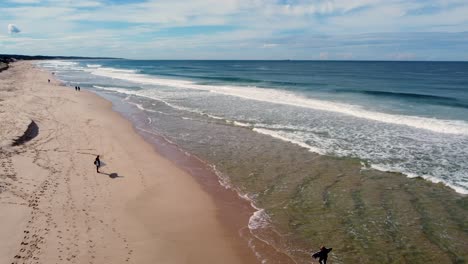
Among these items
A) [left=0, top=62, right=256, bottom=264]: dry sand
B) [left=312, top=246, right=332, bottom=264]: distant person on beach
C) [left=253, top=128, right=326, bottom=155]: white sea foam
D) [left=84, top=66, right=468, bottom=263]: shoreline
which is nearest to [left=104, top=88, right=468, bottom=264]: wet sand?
[left=84, top=66, right=468, bottom=263]: shoreline

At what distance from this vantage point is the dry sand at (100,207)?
31.7 ft

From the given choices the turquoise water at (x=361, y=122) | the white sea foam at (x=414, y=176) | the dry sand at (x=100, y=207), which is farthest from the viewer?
Answer: the turquoise water at (x=361, y=122)

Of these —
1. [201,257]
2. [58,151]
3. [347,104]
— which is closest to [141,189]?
[201,257]

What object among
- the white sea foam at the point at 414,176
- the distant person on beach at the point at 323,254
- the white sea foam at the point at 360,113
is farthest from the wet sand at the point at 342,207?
the white sea foam at the point at 360,113

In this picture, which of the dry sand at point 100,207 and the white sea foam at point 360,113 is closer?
the dry sand at point 100,207

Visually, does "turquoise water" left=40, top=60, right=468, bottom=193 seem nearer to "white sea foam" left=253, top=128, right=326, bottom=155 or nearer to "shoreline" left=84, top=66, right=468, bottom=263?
"white sea foam" left=253, top=128, right=326, bottom=155

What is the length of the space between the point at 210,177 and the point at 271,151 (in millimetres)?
4718

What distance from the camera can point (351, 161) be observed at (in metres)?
17.4

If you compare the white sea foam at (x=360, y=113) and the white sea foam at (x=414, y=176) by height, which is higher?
the white sea foam at (x=360, y=113)

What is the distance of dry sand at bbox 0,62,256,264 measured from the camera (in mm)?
9664

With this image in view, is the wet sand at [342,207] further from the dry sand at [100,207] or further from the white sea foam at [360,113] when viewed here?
the white sea foam at [360,113]

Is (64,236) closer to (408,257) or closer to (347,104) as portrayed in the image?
(408,257)

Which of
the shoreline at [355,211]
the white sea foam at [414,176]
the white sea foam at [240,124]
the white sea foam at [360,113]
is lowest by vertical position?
the shoreline at [355,211]

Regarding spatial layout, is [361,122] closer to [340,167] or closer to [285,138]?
[285,138]
